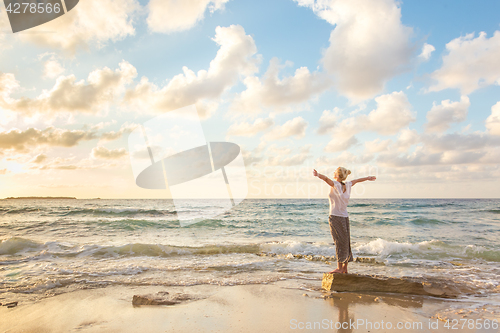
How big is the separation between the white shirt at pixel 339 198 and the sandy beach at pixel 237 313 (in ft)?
4.69

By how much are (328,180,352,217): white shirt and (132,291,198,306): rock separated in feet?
9.69

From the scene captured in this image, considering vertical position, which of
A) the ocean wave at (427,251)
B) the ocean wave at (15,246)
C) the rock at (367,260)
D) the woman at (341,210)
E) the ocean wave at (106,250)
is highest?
the woman at (341,210)

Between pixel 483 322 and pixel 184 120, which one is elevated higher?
pixel 184 120

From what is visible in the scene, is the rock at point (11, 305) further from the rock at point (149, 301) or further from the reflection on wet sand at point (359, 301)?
the reflection on wet sand at point (359, 301)

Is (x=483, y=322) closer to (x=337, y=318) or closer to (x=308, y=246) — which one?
(x=337, y=318)

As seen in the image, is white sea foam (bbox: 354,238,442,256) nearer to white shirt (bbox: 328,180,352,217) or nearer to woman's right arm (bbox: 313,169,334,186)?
white shirt (bbox: 328,180,352,217)

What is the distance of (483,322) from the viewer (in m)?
3.44

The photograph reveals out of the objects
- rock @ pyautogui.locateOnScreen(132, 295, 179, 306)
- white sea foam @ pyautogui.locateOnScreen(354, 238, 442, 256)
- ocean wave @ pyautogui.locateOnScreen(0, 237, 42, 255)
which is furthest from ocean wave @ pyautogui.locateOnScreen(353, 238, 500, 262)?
ocean wave @ pyautogui.locateOnScreen(0, 237, 42, 255)

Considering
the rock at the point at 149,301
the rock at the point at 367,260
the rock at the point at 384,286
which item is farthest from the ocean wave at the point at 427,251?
the rock at the point at 149,301

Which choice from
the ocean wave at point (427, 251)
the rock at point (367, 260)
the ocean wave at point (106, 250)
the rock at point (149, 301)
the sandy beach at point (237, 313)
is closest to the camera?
the sandy beach at point (237, 313)

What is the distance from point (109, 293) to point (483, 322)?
5800 millimetres

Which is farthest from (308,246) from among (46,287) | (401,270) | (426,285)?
(46,287)

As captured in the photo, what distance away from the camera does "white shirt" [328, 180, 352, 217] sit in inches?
184

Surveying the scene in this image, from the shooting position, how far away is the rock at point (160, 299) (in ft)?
13.4
